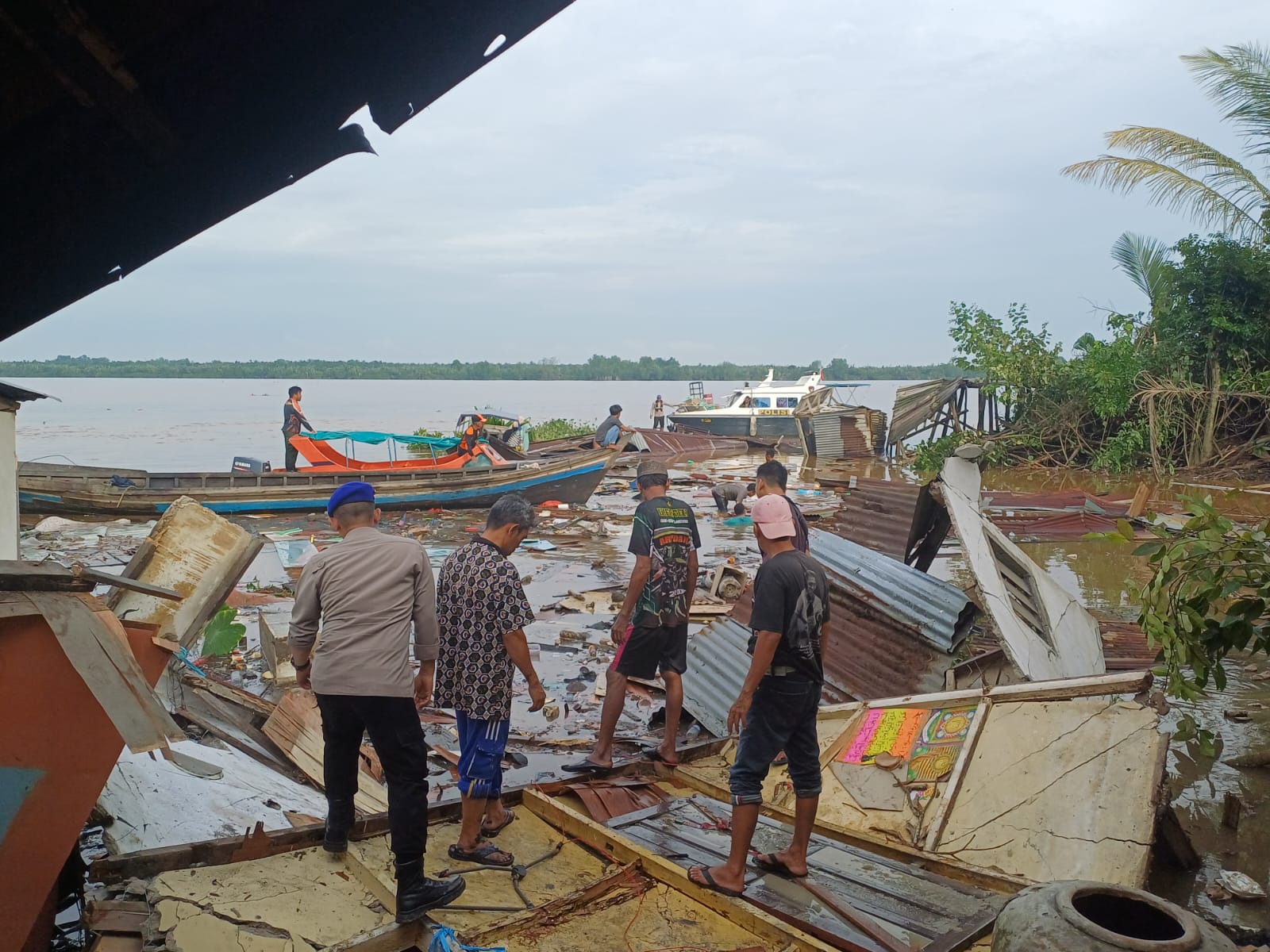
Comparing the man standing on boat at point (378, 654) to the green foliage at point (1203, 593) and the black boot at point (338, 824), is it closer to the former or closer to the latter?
the black boot at point (338, 824)

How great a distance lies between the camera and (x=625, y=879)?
3443 mm

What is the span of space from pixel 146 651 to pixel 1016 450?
75.0 ft

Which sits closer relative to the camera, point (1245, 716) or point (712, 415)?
point (1245, 716)

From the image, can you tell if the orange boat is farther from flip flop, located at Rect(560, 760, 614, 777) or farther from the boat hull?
the boat hull

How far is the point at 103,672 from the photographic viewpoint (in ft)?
8.16

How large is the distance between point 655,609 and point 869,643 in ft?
7.01

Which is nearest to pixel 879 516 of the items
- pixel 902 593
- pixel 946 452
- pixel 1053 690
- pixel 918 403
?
pixel 902 593

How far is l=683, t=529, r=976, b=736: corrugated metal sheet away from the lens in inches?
231

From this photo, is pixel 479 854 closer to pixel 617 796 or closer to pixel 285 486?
pixel 617 796

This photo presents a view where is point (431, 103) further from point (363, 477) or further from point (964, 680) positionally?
point (363, 477)

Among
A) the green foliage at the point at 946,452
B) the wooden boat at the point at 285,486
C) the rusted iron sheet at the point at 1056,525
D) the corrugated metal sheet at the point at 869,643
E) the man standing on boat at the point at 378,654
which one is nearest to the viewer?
the man standing on boat at the point at 378,654

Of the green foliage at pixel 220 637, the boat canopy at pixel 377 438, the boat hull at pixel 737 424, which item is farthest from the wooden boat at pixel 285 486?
the boat hull at pixel 737 424

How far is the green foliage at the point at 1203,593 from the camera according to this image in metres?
3.16

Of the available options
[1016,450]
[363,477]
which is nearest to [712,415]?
[1016,450]
